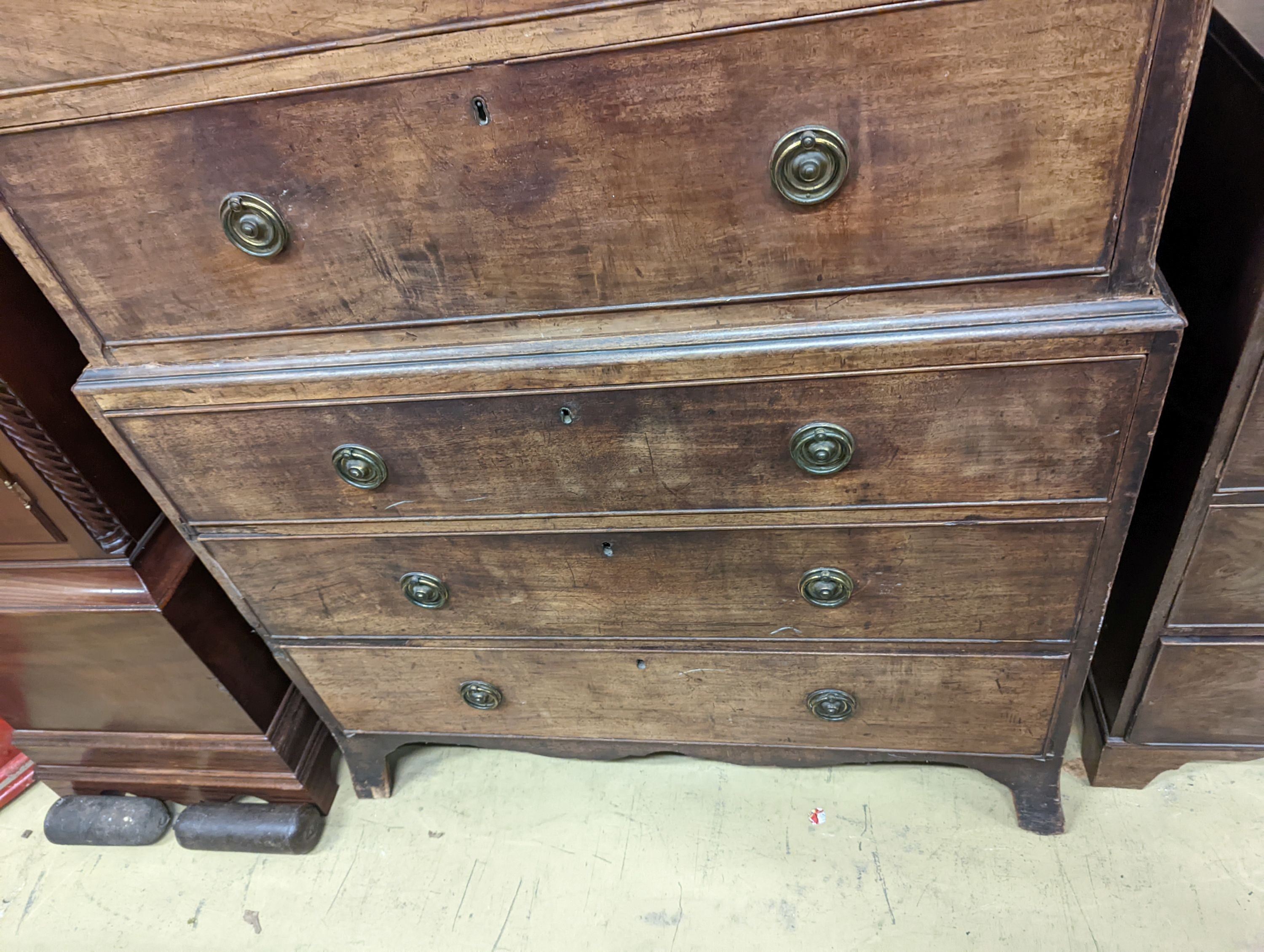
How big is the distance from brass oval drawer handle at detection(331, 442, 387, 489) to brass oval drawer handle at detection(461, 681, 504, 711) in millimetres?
466

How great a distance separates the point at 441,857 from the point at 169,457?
910 mm

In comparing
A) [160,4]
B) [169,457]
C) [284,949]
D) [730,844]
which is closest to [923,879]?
[730,844]

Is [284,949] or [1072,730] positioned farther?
[1072,730]

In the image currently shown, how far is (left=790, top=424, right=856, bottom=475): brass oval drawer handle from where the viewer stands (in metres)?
0.93

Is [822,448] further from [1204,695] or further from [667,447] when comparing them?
[1204,695]

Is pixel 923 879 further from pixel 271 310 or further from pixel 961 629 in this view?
pixel 271 310

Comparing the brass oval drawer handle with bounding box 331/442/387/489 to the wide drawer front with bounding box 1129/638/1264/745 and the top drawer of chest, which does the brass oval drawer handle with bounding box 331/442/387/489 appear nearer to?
the top drawer of chest

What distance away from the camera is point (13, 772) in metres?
1.73

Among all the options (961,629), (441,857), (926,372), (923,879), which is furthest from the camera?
(441,857)

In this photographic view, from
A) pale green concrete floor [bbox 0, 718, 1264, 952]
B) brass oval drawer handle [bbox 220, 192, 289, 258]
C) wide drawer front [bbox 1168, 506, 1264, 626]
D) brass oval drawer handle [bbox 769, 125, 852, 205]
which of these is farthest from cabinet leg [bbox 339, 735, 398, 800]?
wide drawer front [bbox 1168, 506, 1264, 626]

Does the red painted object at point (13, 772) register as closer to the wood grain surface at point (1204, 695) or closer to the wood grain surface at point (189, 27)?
the wood grain surface at point (189, 27)

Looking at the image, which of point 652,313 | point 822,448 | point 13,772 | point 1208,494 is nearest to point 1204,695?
point 1208,494

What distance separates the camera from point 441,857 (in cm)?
152

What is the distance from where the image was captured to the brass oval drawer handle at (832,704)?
49.9 inches
